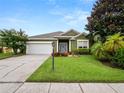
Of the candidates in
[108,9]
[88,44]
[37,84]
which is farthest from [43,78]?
[88,44]

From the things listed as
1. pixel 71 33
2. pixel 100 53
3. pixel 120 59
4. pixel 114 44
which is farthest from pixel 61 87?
pixel 71 33

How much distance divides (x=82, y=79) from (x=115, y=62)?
9.25 m

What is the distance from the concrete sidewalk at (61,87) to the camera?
9562mm

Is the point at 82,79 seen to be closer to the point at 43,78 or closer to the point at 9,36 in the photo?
the point at 43,78

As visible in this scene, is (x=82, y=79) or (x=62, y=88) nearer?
(x=62, y=88)

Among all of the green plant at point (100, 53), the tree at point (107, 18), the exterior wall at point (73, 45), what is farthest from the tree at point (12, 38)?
the green plant at point (100, 53)

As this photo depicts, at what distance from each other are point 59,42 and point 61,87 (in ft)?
104

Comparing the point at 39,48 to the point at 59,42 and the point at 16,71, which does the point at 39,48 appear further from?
the point at 16,71

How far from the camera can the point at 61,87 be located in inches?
407

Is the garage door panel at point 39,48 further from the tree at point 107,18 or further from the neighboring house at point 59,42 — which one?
the tree at point 107,18

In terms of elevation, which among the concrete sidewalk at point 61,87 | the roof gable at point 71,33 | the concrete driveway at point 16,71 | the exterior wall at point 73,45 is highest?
the roof gable at point 71,33

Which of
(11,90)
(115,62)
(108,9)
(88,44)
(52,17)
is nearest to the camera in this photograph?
(11,90)

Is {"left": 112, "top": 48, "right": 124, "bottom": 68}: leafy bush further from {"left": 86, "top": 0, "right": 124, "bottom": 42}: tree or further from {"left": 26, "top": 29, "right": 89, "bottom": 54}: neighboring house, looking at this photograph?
{"left": 26, "top": 29, "right": 89, "bottom": 54}: neighboring house

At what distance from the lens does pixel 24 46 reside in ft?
136
